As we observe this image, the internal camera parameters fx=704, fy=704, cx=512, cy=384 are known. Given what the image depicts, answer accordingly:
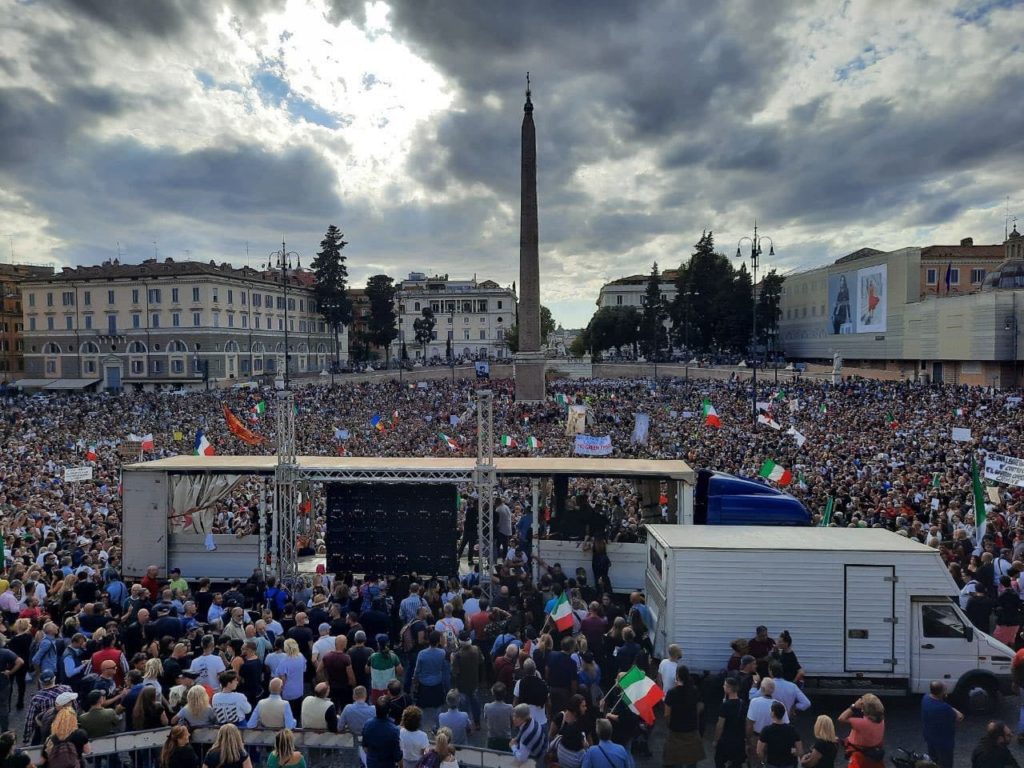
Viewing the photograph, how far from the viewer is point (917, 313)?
52.0 meters

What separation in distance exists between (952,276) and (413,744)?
6576 centimetres

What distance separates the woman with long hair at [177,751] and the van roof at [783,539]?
5514 millimetres

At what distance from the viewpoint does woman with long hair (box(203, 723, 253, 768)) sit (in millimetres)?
5121

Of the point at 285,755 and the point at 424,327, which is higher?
the point at 424,327

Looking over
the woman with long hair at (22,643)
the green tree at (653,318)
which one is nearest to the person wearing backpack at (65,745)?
the woman with long hair at (22,643)

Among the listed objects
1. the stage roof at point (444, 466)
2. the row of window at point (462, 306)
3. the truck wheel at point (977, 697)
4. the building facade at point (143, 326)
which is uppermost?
the row of window at point (462, 306)

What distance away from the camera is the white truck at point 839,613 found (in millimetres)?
8383

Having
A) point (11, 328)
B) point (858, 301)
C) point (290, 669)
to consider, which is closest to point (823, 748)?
point (290, 669)

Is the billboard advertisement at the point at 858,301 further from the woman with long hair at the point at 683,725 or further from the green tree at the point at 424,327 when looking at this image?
the woman with long hair at the point at 683,725

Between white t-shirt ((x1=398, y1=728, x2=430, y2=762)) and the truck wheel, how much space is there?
642cm

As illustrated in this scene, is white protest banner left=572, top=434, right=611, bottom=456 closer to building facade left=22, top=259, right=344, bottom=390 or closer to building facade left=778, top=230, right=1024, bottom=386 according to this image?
building facade left=778, top=230, right=1024, bottom=386

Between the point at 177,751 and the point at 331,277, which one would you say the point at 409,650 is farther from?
the point at 331,277

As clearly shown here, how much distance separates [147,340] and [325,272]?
1726 cm

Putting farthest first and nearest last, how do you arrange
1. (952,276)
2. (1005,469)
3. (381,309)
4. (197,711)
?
(381,309) < (952,276) < (1005,469) < (197,711)
